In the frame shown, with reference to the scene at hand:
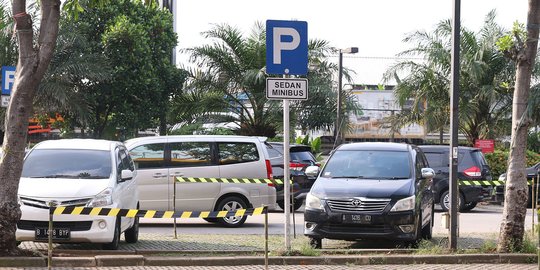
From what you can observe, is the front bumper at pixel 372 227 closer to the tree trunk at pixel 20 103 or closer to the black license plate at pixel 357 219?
the black license plate at pixel 357 219

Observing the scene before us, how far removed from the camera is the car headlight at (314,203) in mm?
Answer: 12820

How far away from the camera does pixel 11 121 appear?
36.0 feet

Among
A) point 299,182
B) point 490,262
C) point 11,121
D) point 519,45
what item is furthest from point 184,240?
point 299,182

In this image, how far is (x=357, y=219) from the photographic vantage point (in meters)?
12.6

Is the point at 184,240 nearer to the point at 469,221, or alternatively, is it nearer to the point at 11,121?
the point at 11,121

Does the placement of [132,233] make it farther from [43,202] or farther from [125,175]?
[43,202]

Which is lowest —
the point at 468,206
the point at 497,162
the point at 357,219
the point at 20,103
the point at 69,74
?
the point at 468,206

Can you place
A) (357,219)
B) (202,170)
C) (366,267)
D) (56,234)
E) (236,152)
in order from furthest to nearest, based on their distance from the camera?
(236,152) < (202,170) < (357,219) < (56,234) < (366,267)

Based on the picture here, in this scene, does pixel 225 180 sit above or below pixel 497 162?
above

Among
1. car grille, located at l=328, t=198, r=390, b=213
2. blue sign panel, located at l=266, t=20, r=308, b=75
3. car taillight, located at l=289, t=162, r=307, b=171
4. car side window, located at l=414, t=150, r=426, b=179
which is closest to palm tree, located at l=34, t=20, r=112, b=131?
car taillight, located at l=289, t=162, r=307, b=171

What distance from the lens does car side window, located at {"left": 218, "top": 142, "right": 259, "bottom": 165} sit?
1714 cm

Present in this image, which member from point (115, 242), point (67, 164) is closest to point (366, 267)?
point (115, 242)

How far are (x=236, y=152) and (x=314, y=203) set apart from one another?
15.0 ft

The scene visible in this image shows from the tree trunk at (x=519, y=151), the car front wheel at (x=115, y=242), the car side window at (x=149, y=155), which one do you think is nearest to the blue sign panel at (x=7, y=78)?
the car side window at (x=149, y=155)
